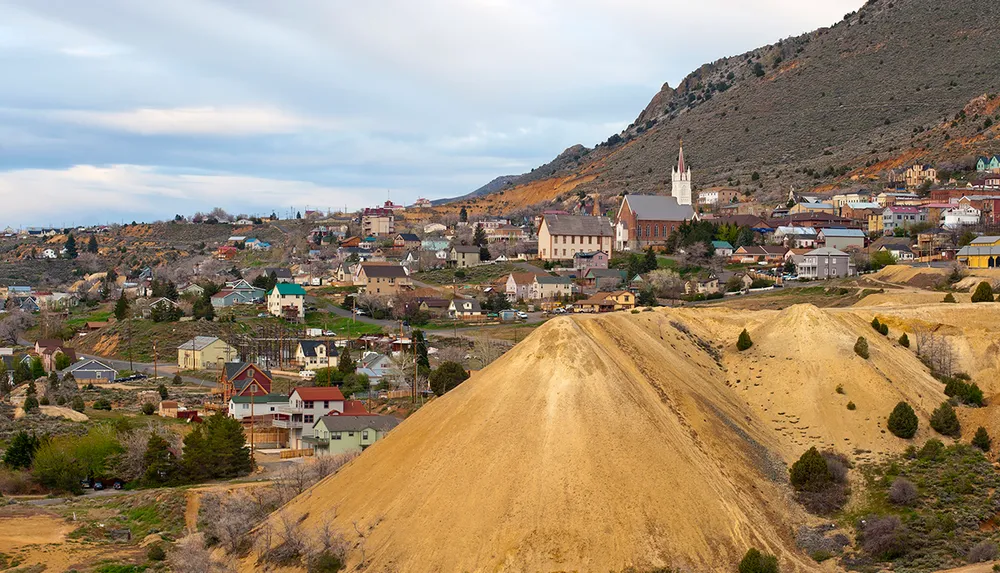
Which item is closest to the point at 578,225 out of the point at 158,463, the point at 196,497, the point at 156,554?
the point at 158,463

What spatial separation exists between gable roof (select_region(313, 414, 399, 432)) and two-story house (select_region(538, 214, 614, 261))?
66.7 metres

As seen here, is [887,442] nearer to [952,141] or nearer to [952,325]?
[952,325]

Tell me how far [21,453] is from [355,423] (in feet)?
55.1

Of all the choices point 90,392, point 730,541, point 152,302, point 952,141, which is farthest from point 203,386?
point 952,141

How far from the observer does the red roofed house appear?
5997 centimetres

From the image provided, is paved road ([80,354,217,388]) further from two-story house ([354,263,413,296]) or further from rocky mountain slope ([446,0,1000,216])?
rocky mountain slope ([446,0,1000,216])

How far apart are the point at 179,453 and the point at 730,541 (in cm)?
3166

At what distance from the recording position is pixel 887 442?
1740 inches

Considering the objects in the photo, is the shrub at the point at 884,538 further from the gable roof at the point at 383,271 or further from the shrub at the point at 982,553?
the gable roof at the point at 383,271

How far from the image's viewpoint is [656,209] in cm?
12556

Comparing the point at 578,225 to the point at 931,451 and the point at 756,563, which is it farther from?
the point at 756,563

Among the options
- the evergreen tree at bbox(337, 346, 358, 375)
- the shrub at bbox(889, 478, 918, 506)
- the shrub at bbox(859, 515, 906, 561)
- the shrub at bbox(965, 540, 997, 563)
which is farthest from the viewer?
the evergreen tree at bbox(337, 346, 358, 375)

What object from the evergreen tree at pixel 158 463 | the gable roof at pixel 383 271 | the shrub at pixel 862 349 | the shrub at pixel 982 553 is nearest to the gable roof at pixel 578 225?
the gable roof at pixel 383 271

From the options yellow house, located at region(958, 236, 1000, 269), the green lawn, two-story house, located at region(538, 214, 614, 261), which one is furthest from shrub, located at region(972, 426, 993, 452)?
two-story house, located at region(538, 214, 614, 261)
